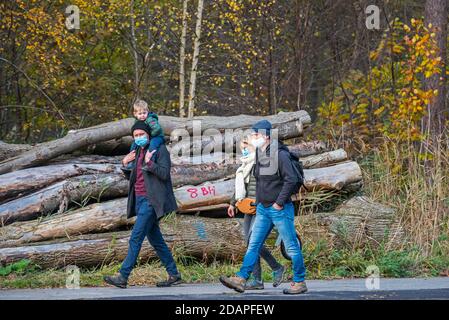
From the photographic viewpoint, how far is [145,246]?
12539 millimetres

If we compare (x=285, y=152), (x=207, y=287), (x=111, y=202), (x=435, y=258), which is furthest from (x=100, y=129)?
(x=435, y=258)

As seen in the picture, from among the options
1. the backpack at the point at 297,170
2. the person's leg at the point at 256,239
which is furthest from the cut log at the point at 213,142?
the person's leg at the point at 256,239

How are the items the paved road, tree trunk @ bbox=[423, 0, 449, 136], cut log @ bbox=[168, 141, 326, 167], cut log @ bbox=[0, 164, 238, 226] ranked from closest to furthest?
the paved road, cut log @ bbox=[0, 164, 238, 226], cut log @ bbox=[168, 141, 326, 167], tree trunk @ bbox=[423, 0, 449, 136]

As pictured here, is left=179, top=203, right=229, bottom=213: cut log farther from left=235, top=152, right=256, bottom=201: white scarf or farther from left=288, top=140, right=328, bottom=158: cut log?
left=235, top=152, right=256, bottom=201: white scarf

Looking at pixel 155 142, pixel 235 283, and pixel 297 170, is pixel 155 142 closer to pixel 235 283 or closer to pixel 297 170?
pixel 297 170

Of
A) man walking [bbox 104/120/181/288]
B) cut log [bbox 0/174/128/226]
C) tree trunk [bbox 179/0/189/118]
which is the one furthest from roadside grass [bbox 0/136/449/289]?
tree trunk [bbox 179/0/189/118]

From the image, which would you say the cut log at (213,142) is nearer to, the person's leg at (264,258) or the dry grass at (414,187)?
the dry grass at (414,187)

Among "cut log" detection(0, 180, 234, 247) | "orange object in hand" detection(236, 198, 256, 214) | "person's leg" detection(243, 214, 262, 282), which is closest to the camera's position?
"orange object in hand" detection(236, 198, 256, 214)

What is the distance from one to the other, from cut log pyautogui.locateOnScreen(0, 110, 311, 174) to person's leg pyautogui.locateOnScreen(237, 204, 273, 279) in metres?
4.14

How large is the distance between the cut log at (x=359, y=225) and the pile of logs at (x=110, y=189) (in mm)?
90

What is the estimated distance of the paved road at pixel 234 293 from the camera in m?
9.90

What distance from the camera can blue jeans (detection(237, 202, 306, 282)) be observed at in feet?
33.0

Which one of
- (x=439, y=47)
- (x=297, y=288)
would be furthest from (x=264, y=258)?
(x=439, y=47)

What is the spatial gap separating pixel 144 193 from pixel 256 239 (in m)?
1.43
